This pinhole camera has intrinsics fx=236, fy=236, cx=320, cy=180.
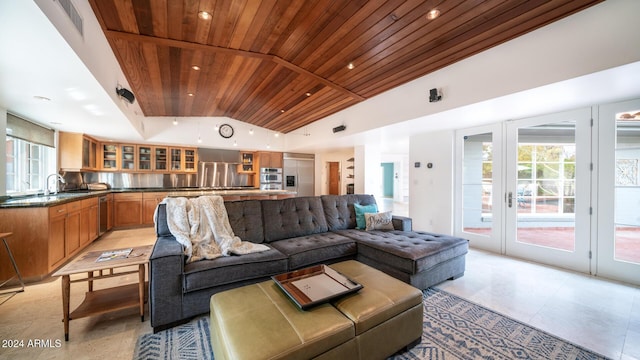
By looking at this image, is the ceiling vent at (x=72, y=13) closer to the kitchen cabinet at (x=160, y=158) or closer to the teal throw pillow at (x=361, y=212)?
the teal throw pillow at (x=361, y=212)

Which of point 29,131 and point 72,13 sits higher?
point 72,13

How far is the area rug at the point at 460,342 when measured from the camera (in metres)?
1.70

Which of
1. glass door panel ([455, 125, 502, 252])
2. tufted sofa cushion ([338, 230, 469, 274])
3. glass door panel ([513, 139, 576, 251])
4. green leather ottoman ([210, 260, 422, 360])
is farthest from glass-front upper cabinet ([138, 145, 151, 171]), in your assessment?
glass door panel ([513, 139, 576, 251])

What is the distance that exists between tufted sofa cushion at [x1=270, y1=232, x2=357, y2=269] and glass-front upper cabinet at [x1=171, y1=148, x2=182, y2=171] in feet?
18.2

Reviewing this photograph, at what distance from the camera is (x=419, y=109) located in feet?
11.9

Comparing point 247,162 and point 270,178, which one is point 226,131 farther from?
point 270,178

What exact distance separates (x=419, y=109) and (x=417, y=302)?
284cm

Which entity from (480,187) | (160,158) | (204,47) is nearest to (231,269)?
(204,47)

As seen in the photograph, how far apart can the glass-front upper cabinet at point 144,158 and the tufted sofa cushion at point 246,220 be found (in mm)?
5151

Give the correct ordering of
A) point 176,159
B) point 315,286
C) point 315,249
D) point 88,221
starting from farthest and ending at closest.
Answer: point 176,159
point 88,221
point 315,249
point 315,286

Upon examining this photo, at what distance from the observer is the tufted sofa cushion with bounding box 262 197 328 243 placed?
3.05 m

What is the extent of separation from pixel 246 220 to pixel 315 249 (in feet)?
3.07

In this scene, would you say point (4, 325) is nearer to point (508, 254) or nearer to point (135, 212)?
point (135, 212)

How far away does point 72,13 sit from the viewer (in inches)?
72.4
